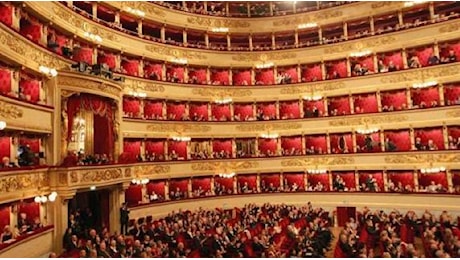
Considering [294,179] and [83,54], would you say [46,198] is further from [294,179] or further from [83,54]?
[294,179]

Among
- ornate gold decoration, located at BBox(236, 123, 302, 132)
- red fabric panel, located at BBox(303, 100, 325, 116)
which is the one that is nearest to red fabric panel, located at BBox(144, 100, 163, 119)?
ornate gold decoration, located at BBox(236, 123, 302, 132)

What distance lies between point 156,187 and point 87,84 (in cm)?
735

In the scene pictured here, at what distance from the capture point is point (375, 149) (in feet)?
64.7

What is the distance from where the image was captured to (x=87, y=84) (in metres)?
13.8

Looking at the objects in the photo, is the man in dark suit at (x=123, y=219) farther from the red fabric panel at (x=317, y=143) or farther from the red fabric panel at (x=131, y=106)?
the red fabric panel at (x=317, y=143)

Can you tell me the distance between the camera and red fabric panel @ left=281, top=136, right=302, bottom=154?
22047mm

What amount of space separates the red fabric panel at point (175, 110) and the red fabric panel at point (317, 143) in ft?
24.3

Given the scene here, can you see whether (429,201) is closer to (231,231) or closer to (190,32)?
(231,231)

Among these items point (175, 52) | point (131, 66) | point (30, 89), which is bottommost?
point (30, 89)

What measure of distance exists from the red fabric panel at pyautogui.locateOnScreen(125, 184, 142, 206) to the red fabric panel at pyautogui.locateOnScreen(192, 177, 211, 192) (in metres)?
3.43

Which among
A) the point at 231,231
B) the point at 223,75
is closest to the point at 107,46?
the point at 223,75

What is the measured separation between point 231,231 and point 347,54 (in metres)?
13.0

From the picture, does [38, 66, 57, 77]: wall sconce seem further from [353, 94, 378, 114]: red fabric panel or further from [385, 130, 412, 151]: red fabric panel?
[385, 130, 412, 151]: red fabric panel

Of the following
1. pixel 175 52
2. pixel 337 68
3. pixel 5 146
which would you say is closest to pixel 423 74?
pixel 337 68
